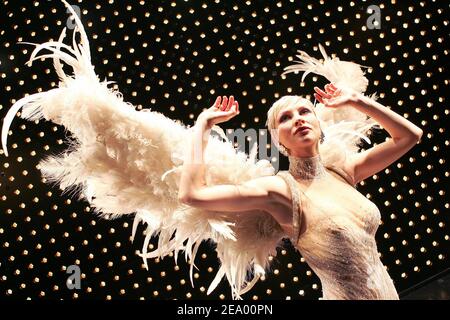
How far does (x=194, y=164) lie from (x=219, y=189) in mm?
93

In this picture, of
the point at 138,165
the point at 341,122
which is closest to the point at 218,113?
the point at 138,165

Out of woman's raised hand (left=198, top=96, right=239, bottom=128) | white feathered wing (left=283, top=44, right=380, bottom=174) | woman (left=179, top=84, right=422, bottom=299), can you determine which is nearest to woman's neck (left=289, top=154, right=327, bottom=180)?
woman (left=179, top=84, right=422, bottom=299)

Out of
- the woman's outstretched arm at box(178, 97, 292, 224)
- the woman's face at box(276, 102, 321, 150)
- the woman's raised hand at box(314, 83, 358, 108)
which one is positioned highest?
the woman's raised hand at box(314, 83, 358, 108)

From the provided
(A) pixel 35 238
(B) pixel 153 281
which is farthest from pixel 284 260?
(A) pixel 35 238

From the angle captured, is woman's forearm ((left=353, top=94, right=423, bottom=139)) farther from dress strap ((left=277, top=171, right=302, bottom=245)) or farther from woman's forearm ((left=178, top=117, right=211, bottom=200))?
woman's forearm ((left=178, top=117, right=211, bottom=200))

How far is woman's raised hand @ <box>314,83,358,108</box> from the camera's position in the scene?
1385 millimetres

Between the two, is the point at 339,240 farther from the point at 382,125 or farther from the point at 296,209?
the point at 382,125

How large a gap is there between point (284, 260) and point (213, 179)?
0.88 meters

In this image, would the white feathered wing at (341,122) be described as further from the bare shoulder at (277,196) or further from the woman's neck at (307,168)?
the bare shoulder at (277,196)

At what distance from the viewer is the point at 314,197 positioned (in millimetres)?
1343

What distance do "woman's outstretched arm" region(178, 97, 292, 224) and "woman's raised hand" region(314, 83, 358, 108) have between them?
0.27m

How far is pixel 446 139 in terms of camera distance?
2152 mm
